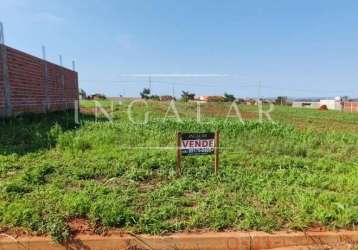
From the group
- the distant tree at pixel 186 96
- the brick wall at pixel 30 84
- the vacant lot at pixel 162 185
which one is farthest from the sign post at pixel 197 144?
the distant tree at pixel 186 96

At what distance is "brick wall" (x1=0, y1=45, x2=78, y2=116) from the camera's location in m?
9.25

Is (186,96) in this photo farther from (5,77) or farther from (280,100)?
(5,77)

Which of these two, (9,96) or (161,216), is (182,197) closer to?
(161,216)

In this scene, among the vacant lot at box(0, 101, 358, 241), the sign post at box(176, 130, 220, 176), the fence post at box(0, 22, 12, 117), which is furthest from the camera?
the fence post at box(0, 22, 12, 117)

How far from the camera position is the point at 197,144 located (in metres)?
4.65

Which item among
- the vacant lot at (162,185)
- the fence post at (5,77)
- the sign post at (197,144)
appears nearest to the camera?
the vacant lot at (162,185)

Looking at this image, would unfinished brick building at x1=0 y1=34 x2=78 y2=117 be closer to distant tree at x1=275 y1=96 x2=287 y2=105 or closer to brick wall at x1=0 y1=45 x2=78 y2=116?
brick wall at x1=0 y1=45 x2=78 y2=116

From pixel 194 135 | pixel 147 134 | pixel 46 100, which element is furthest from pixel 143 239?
pixel 46 100

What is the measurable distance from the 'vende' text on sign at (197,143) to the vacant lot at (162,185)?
339 millimetres

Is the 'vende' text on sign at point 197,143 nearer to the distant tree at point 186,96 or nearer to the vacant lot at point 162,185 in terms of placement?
the vacant lot at point 162,185

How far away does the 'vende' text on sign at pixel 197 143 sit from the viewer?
15.2 ft

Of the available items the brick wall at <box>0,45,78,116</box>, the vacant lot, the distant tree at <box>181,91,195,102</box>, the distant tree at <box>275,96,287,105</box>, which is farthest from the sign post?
the distant tree at <box>275,96,287,105</box>

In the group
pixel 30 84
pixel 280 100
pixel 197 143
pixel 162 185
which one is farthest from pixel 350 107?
pixel 162 185

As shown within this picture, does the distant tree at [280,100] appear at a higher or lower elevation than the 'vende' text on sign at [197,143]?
higher
